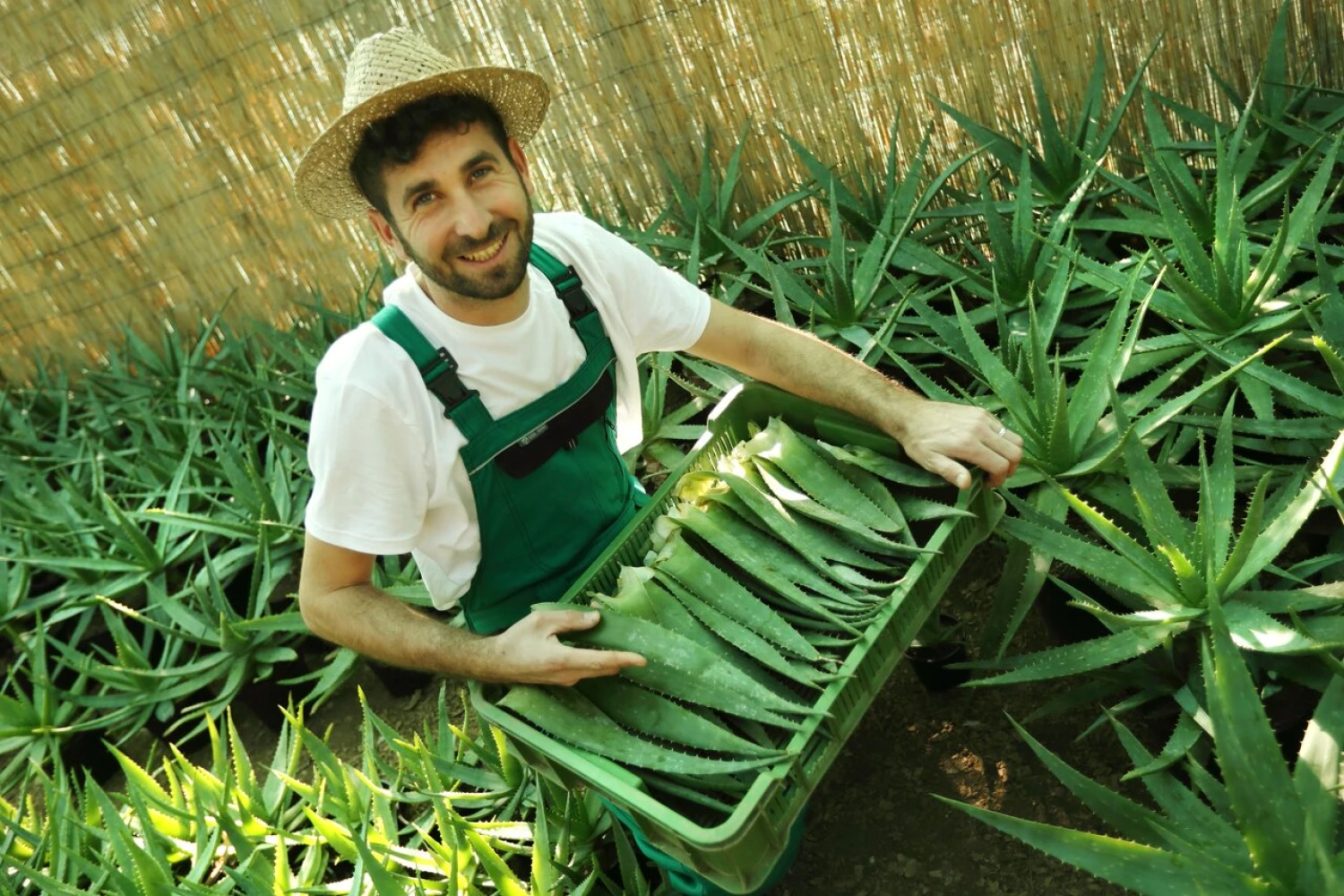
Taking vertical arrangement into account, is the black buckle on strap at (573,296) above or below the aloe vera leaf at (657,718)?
above

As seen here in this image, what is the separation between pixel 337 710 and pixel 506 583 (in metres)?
1.02

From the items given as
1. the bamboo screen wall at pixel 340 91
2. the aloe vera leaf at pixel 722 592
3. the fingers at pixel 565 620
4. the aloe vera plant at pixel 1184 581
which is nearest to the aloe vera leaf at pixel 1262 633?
the aloe vera plant at pixel 1184 581

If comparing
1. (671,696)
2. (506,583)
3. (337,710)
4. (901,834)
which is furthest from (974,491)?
(337,710)

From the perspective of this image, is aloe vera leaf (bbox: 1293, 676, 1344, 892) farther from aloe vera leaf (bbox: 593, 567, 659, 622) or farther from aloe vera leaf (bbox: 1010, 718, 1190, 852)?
aloe vera leaf (bbox: 593, 567, 659, 622)

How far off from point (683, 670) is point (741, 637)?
10 cm

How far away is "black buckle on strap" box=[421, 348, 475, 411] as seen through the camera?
59.7 inches

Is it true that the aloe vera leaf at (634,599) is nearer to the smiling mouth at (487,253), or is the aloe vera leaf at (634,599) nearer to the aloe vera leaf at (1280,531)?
the smiling mouth at (487,253)

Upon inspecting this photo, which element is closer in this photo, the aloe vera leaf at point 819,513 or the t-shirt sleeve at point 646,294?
the aloe vera leaf at point 819,513

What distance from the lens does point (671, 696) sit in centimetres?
133

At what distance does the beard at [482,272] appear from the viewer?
149 centimetres

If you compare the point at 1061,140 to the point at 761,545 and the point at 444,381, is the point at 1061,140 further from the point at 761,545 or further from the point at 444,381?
the point at 444,381

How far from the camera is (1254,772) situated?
1.08 metres

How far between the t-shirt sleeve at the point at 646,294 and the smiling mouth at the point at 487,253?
0.24 m

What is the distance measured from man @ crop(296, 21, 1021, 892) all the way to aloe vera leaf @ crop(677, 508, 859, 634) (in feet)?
0.73
